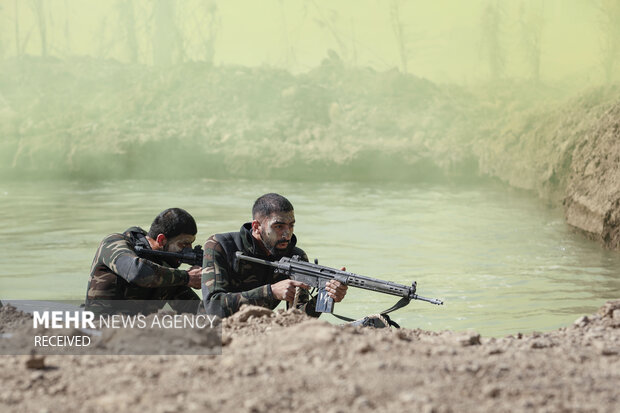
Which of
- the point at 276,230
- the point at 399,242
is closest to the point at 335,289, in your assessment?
the point at 276,230

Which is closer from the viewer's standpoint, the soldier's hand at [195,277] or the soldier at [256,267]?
the soldier at [256,267]

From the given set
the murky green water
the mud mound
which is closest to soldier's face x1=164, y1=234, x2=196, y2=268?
the mud mound

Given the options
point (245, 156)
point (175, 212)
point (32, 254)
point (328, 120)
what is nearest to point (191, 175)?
point (245, 156)

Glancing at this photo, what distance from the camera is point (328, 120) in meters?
28.7

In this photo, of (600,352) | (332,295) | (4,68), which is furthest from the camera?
(4,68)

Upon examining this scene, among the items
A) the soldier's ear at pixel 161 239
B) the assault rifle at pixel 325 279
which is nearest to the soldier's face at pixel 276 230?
the assault rifle at pixel 325 279

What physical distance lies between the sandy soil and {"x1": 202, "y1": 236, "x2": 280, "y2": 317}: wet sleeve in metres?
1.04

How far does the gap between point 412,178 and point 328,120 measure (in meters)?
4.64

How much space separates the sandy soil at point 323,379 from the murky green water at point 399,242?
3855mm

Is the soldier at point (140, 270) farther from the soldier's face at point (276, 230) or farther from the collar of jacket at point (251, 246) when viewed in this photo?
the soldier's face at point (276, 230)

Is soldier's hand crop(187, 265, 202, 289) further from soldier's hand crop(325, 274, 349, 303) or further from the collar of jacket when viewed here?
soldier's hand crop(325, 274, 349, 303)

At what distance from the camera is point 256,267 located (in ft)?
15.8

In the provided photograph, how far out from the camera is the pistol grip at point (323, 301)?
4480 millimetres

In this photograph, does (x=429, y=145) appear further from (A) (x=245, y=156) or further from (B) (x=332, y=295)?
(B) (x=332, y=295)
